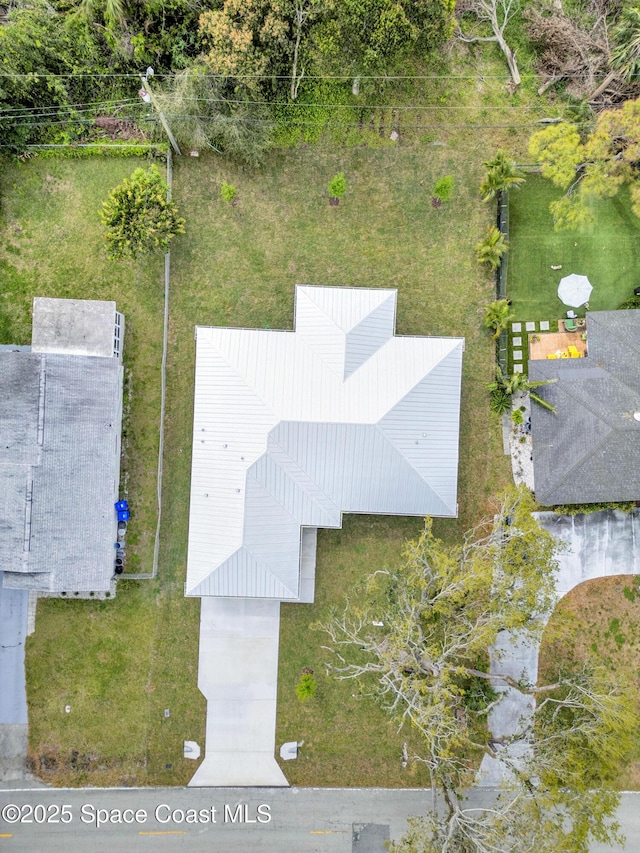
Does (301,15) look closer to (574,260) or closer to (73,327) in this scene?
(574,260)

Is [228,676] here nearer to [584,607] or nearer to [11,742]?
[11,742]

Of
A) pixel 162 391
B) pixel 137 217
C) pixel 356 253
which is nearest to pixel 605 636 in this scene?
pixel 356 253

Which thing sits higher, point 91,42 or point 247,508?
point 91,42

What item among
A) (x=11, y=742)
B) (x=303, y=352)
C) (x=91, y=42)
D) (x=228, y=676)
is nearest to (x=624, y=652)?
(x=228, y=676)

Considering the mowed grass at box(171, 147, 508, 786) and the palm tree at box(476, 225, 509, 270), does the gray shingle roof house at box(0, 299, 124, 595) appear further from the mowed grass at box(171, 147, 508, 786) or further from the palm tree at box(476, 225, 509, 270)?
the palm tree at box(476, 225, 509, 270)

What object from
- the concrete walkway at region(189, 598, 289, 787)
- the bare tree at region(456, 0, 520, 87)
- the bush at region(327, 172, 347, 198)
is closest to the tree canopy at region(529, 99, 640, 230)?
the bare tree at region(456, 0, 520, 87)

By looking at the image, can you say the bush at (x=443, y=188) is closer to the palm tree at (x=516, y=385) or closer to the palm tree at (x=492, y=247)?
the palm tree at (x=492, y=247)
